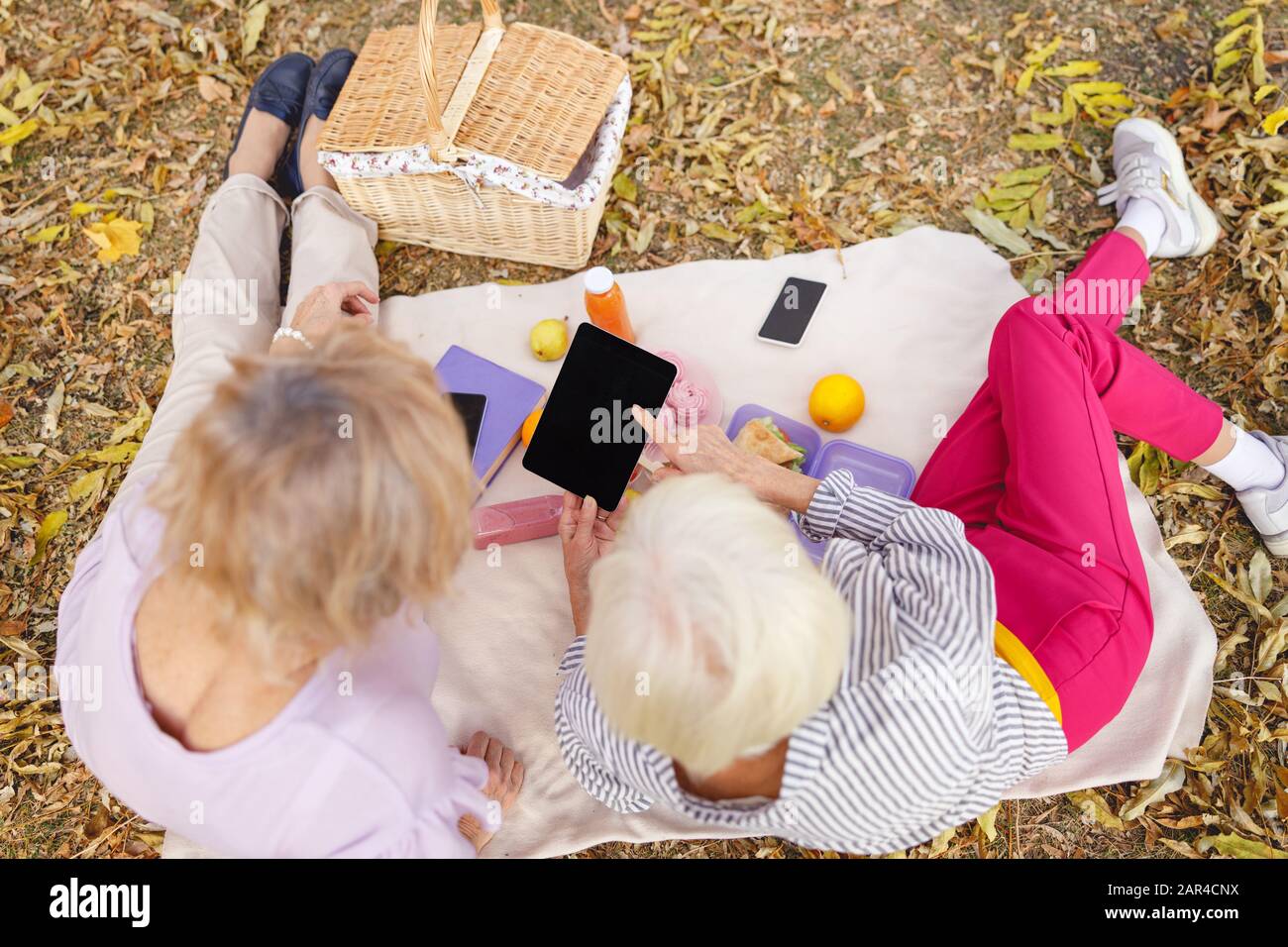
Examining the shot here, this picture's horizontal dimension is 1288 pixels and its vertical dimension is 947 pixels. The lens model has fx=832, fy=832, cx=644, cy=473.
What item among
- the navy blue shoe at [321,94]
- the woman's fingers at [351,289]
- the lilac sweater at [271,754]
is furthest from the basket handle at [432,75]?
the lilac sweater at [271,754]

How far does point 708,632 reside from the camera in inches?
55.9

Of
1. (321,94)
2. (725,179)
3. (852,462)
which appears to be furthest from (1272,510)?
(321,94)

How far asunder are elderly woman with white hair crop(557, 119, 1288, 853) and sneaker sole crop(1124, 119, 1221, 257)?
0.25 metres

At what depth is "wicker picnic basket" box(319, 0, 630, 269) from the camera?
2.97 metres

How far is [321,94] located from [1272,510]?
157 inches

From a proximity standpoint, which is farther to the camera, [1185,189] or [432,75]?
[1185,189]

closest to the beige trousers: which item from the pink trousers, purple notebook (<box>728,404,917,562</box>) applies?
purple notebook (<box>728,404,917,562</box>)

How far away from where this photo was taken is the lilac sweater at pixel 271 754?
1.70 meters

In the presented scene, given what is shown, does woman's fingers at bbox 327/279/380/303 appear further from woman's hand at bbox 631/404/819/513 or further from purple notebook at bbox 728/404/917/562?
purple notebook at bbox 728/404/917/562

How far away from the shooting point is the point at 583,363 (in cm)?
262

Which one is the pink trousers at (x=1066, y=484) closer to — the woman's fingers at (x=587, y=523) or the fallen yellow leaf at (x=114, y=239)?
the woman's fingers at (x=587, y=523)

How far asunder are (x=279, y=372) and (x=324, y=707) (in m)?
0.72

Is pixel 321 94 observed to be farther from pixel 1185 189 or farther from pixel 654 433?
pixel 1185 189

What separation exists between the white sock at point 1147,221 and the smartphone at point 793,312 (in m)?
1.17
